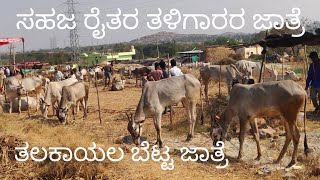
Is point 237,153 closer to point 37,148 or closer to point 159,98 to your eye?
point 159,98

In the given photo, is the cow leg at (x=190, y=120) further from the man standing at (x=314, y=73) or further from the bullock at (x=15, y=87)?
the bullock at (x=15, y=87)

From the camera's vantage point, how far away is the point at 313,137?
36.1 feet

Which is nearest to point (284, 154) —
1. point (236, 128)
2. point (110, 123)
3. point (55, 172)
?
point (236, 128)

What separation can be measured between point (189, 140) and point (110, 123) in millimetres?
4549

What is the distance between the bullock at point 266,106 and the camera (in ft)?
28.6

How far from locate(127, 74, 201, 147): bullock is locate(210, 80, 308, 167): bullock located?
187 cm

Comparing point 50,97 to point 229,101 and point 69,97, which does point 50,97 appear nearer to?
point 69,97

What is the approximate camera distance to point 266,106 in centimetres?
907

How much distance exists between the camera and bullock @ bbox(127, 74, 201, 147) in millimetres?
10922

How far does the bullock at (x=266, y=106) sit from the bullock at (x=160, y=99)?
→ 73.6 inches

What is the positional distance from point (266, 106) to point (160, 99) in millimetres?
3493

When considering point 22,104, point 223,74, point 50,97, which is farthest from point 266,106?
point 22,104

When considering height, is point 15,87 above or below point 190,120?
above

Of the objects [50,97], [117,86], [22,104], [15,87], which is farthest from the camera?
[117,86]
